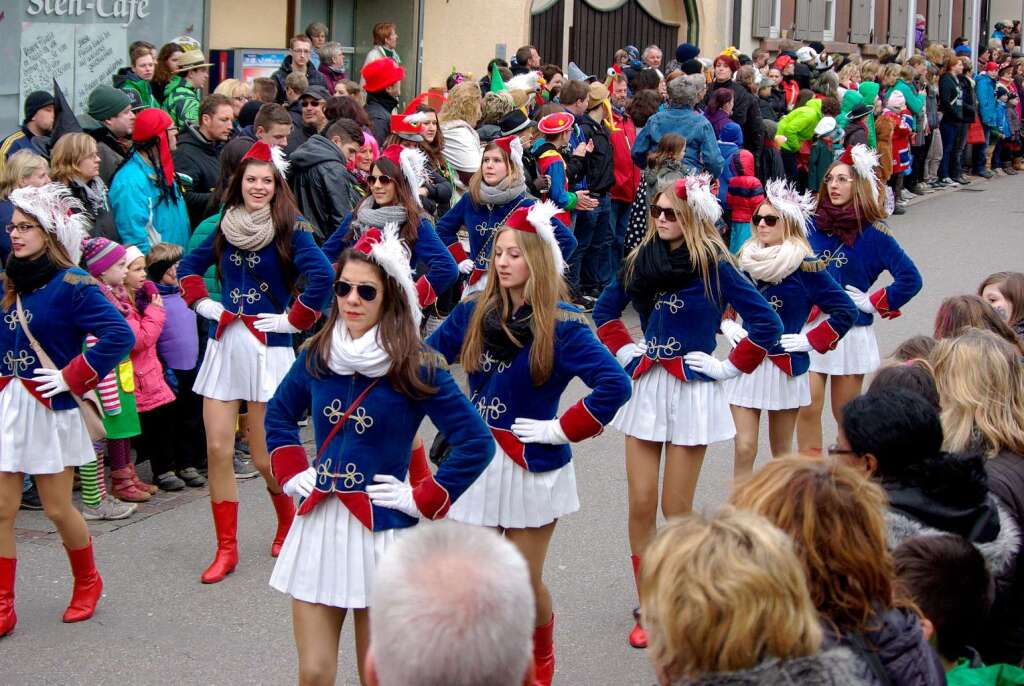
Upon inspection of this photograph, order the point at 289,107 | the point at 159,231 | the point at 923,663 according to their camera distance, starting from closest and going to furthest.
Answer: the point at 923,663, the point at 159,231, the point at 289,107

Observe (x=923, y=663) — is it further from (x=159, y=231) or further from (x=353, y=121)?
(x=353, y=121)

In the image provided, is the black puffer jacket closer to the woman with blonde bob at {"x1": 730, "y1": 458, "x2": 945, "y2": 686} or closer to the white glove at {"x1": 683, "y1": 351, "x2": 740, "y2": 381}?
the white glove at {"x1": 683, "y1": 351, "x2": 740, "y2": 381}

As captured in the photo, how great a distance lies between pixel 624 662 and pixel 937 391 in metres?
1.89

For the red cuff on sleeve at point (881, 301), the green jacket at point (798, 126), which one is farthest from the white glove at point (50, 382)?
the green jacket at point (798, 126)

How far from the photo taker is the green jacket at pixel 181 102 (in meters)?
10.2

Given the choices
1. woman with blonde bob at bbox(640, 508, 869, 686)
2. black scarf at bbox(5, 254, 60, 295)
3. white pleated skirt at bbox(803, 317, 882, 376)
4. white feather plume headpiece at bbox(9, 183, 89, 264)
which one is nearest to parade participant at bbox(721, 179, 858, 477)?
white pleated skirt at bbox(803, 317, 882, 376)

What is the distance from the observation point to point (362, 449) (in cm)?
459

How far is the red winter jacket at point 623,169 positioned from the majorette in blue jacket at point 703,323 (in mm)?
6908

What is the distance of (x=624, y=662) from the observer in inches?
232

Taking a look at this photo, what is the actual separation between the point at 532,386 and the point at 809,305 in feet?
8.41

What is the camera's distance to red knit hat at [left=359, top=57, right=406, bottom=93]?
11.8 meters

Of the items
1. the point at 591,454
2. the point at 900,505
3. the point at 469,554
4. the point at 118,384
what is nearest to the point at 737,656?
the point at 469,554

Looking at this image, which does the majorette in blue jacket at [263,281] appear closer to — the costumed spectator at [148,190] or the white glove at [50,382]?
the white glove at [50,382]

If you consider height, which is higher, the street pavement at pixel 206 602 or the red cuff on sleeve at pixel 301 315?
the red cuff on sleeve at pixel 301 315
